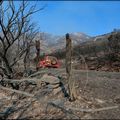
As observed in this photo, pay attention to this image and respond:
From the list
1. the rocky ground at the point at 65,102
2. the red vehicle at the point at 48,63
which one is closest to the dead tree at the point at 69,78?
the rocky ground at the point at 65,102

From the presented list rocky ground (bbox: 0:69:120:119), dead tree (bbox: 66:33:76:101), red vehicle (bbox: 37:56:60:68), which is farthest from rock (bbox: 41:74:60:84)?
red vehicle (bbox: 37:56:60:68)

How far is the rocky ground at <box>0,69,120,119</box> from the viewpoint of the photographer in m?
12.0

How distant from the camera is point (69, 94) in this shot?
12969 mm

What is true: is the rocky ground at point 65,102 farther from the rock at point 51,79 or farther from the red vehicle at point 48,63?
the red vehicle at point 48,63

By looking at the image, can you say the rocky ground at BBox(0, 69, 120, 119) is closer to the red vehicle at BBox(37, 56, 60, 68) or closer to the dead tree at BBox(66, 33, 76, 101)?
the dead tree at BBox(66, 33, 76, 101)

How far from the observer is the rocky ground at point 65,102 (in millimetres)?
11984

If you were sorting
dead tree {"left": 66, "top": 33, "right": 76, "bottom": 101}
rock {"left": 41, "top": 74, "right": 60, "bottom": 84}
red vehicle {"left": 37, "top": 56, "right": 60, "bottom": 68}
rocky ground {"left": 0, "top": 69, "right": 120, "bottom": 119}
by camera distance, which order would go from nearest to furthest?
rocky ground {"left": 0, "top": 69, "right": 120, "bottom": 119} < dead tree {"left": 66, "top": 33, "right": 76, "bottom": 101} < rock {"left": 41, "top": 74, "right": 60, "bottom": 84} < red vehicle {"left": 37, "top": 56, "right": 60, "bottom": 68}

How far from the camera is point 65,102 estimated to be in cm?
1297

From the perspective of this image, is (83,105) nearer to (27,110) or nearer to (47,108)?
(47,108)

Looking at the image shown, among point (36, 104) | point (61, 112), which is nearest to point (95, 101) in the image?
point (61, 112)

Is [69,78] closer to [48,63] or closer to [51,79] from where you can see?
[51,79]

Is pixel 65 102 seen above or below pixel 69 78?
below

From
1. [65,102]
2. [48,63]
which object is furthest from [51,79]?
[48,63]

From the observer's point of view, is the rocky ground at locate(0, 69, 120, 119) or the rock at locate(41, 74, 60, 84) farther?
the rock at locate(41, 74, 60, 84)
